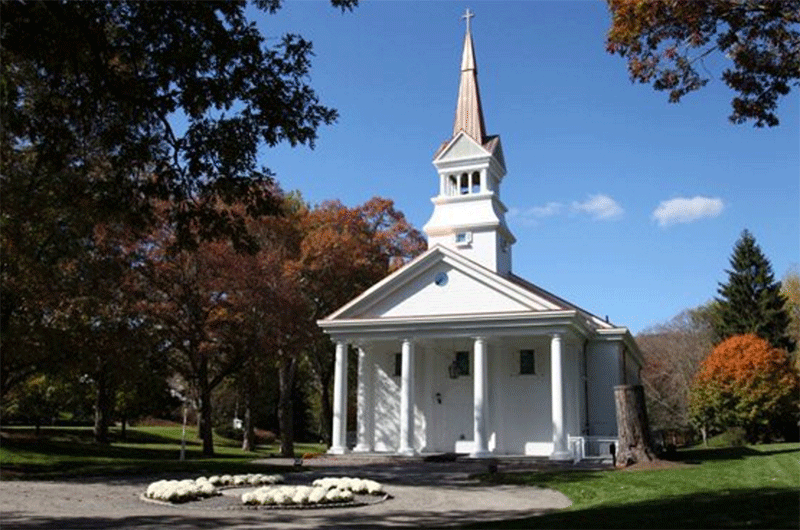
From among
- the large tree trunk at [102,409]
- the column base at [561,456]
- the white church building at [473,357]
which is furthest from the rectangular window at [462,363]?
the large tree trunk at [102,409]

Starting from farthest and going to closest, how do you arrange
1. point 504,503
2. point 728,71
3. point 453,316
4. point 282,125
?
point 453,316, point 504,503, point 728,71, point 282,125

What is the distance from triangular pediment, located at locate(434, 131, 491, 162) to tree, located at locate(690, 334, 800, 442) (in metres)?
19.7

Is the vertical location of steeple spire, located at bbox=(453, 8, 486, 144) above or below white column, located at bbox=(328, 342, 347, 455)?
above

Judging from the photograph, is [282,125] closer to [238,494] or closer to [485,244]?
[238,494]

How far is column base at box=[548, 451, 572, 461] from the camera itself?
28.6 m

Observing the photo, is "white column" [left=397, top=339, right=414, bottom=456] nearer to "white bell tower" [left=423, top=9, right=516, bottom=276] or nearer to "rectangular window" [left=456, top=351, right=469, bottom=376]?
"rectangular window" [left=456, top=351, right=469, bottom=376]

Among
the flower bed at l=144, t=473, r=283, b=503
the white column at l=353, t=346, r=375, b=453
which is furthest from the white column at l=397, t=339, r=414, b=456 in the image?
the flower bed at l=144, t=473, r=283, b=503

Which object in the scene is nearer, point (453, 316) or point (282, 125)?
point (282, 125)

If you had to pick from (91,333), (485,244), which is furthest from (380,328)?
(91,333)

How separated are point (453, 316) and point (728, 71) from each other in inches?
736

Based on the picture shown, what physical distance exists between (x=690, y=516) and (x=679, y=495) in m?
5.40

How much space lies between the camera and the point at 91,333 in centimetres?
2861

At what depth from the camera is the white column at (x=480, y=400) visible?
3006 cm

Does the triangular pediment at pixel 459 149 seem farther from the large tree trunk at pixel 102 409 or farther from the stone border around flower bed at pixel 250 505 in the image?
the stone border around flower bed at pixel 250 505
